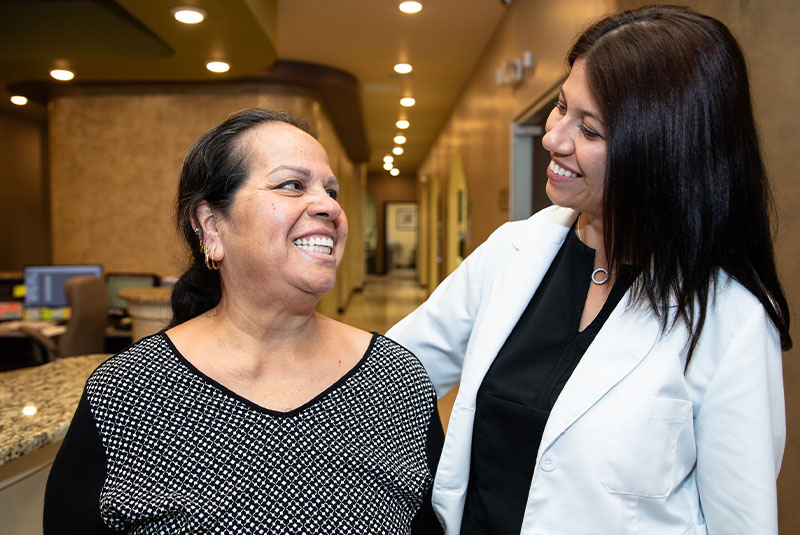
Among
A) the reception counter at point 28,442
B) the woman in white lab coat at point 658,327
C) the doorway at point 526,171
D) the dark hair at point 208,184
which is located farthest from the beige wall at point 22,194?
the woman in white lab coat at point 658,327

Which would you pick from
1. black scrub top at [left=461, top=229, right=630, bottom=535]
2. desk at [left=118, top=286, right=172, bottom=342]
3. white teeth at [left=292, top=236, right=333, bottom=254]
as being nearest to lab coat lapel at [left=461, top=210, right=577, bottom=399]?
A: black scrub top at [left=461, top=229, right=630, bottom=535]

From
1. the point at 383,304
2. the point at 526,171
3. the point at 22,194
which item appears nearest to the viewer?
the point at 526,171

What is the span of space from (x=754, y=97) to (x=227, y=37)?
3.99 meters

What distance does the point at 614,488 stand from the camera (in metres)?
1.07

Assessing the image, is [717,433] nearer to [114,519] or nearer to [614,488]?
[614,488]

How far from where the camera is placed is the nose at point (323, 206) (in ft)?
3.95

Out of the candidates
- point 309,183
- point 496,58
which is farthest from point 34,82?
point 309,183

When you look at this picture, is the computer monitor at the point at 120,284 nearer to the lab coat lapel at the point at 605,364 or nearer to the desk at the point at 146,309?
the desk at the point at 146,309

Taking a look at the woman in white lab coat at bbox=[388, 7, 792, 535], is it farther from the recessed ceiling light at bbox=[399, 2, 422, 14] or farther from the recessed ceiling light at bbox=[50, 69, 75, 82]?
the recessed ceiling light at bbox=[50, 69, 75, 82]

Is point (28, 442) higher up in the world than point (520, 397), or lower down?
lower down

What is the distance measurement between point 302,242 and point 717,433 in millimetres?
823

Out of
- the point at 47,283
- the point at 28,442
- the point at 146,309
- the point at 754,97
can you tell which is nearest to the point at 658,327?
the point at 754,97

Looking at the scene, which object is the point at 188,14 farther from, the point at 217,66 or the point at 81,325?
the point at 81,325

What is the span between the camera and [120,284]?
241 inches
